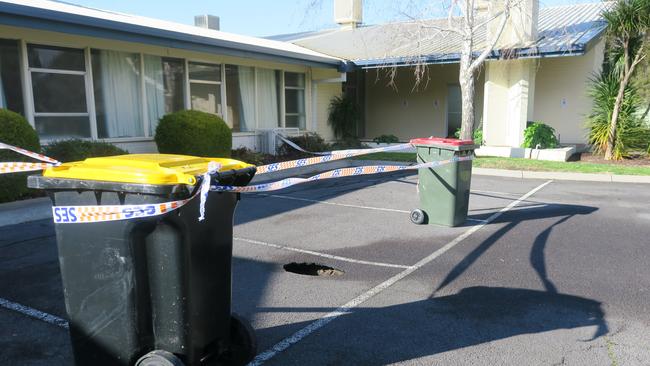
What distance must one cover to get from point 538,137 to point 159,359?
1430 centimetres

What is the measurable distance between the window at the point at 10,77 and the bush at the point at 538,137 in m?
13.2

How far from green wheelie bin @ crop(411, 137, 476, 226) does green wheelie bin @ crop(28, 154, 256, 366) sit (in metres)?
4.48

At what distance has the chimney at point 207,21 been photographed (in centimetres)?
2012

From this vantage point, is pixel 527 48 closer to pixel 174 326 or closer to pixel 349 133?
pixel 349 133

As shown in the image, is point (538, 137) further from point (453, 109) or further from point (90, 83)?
point (90, 83)

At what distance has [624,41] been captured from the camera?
43.4 feet

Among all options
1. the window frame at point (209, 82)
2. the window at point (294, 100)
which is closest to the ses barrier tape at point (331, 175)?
the window frame at point (209, 82)

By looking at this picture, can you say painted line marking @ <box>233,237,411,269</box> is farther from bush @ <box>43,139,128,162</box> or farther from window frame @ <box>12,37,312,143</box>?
window frame @ <box>12,37,312,143</box>

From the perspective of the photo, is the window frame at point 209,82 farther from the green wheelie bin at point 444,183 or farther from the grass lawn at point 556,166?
the green wheelie bin at point 444,183

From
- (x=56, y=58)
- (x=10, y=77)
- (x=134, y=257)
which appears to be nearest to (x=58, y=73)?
(x=56, y=58)

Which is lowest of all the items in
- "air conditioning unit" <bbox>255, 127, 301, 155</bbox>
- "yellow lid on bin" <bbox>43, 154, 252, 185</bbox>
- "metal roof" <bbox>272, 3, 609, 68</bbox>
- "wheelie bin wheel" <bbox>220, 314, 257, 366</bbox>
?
"wheelie bin wheel" <bbox>220, 314, 257, 366</bbox>

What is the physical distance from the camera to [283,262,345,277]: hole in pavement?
510 cm

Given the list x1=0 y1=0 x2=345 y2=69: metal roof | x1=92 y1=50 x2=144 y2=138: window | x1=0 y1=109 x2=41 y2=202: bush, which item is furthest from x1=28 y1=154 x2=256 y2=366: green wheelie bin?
x1=92 y1=50 x2=144 y2=138: window

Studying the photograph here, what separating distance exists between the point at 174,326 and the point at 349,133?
1667cm
